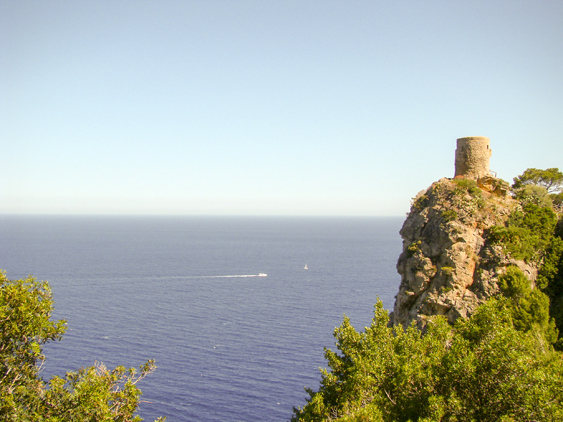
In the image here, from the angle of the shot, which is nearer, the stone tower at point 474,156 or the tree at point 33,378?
the tree at point 33,378

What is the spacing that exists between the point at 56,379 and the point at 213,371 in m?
38.9

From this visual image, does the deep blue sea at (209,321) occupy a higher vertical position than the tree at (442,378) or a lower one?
lower

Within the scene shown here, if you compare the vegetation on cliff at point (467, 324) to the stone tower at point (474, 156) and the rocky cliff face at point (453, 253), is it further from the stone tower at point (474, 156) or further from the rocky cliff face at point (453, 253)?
the stone tower at point (474, 156)

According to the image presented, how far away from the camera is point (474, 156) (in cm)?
3922

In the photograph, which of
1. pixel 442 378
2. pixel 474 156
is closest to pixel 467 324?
pixel 442 378

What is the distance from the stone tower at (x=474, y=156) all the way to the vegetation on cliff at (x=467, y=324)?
1068 millimetres

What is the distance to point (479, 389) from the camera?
50.1ft

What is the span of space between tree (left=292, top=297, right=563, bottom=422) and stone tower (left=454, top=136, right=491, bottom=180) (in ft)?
76.4

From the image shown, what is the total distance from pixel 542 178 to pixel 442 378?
120ft

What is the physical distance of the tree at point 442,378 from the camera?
46.6 ft

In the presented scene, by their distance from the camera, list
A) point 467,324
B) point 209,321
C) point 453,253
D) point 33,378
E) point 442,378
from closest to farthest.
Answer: point 33,378
point 442,378
point 467,324
point 453,253
point 209,321

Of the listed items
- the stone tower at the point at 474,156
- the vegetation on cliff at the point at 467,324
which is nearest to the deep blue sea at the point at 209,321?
the vegetation on cliff at the point at 467,324

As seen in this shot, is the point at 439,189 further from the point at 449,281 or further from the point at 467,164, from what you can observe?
the point at 449,281

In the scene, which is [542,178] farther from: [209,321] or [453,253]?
[209,321]
